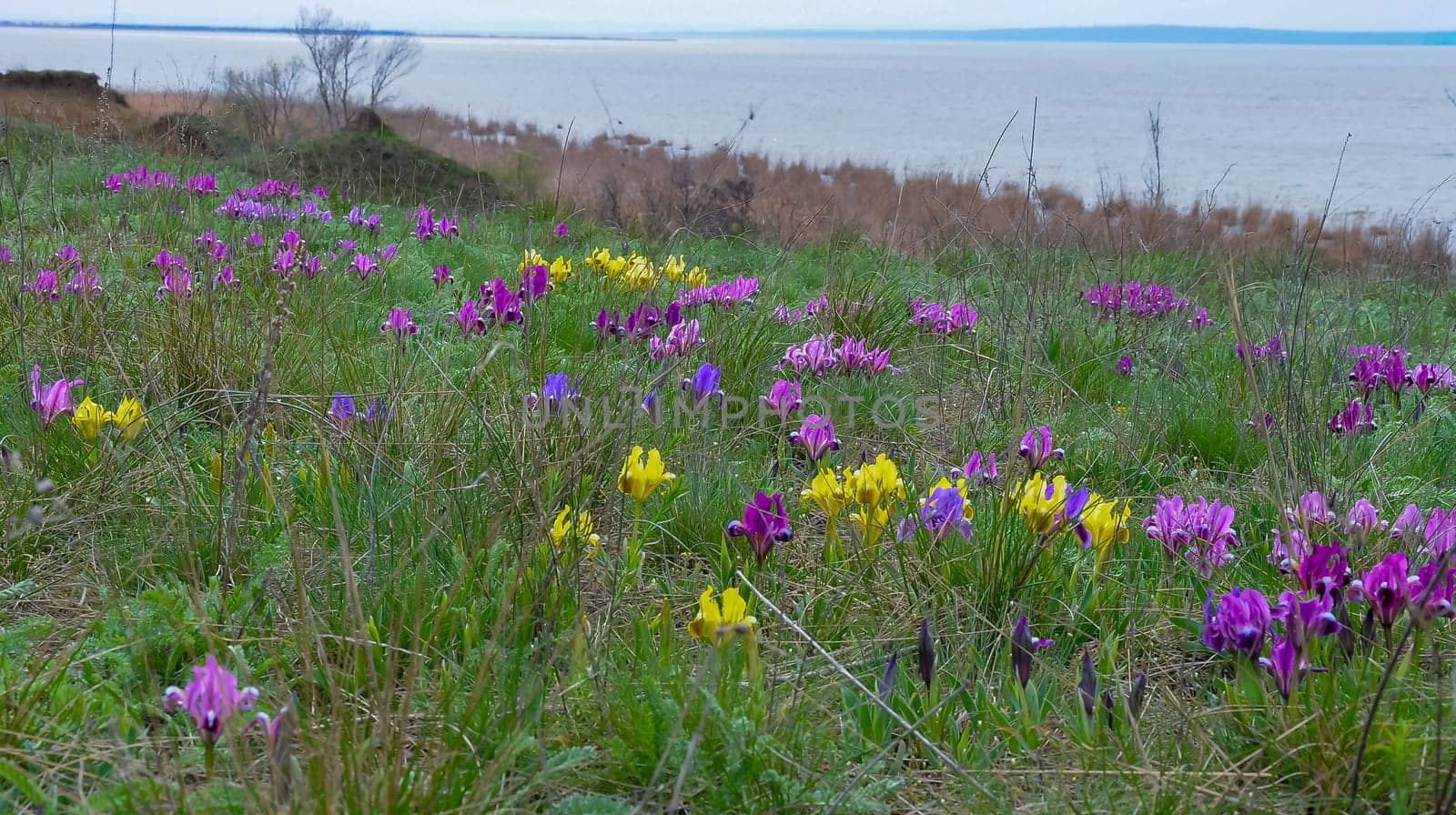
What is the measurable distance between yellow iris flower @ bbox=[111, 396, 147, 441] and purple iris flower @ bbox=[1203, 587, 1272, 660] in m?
2.42

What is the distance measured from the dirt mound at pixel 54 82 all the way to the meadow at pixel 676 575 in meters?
17.1

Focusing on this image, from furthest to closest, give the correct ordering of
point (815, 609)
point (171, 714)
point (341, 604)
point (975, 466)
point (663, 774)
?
point (975, 466), point (815, 609), point (341, 604), point (171, 714), point (663, 774)

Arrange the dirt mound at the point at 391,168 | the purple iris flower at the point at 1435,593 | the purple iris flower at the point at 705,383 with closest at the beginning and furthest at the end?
the purple iris flower at the point at 1435,593, the purple iris flower at the point at 705,383, the dirt mound at the point at 391,168

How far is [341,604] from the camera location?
6.78 feet

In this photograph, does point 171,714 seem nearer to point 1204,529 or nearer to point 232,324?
point 232,324

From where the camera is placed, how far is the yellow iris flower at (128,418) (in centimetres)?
259

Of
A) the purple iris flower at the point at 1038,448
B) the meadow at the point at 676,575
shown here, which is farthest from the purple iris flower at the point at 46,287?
the purple iris flower at the point at 1038,448

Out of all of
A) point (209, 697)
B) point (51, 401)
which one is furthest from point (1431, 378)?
point (51, 401)

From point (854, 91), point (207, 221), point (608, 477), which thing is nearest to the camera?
point (608, 477)

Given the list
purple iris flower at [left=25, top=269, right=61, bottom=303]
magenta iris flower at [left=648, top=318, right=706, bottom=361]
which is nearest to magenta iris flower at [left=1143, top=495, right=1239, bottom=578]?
magenta iris flower at [left=648, top=318, right=706, bottom=361]

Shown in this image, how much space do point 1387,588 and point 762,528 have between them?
115 cm

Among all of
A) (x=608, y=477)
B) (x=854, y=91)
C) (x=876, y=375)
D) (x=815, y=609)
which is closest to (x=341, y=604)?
(x=608, y=477)

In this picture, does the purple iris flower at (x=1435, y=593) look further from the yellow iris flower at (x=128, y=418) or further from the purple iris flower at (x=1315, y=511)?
the yellow iris flower at (x=128, y=418)

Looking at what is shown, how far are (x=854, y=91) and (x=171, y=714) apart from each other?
8404 cm
